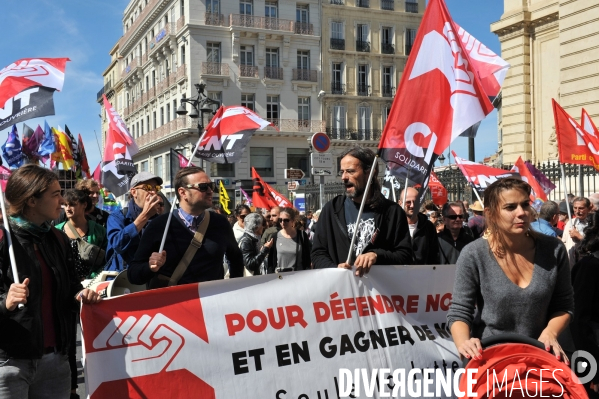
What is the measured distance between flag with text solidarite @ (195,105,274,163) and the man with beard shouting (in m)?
3.55

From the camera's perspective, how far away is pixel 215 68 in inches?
1692

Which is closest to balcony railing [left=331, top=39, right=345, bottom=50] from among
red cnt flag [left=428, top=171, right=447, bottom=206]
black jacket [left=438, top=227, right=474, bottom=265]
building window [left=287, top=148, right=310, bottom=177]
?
building window [left=287, top=148, right=310, bottom=177]

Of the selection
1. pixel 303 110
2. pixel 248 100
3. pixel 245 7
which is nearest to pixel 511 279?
pixel 248 100

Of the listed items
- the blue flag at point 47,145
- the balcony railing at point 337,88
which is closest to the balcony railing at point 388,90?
the balcony railing at point 337,88

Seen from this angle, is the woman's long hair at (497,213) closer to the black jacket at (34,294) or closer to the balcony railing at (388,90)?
the black jacket at (34,294)

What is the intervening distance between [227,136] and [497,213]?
5.19 meters

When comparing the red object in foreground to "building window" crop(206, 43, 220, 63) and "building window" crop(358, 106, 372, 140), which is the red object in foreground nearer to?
"building window" crop(206, 43, 220, 63)

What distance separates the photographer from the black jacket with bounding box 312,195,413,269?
4.23 metres

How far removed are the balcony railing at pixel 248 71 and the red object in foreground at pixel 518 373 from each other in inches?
1674

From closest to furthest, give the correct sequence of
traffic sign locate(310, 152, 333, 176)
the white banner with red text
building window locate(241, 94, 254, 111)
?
1. the white banner with red text
2. traffic sign locate(310, 152, 333, 176)
3. building window locate(241, 94, 254, 111)

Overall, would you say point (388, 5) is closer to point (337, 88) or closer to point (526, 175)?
point (337, 88)

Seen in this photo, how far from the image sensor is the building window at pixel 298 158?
45000 mm

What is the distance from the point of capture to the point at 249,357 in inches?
146

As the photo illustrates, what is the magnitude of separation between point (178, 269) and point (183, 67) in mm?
40996
